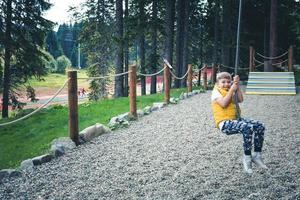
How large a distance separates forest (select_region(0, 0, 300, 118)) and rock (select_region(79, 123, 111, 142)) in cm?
1122

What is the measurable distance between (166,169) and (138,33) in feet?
49.5

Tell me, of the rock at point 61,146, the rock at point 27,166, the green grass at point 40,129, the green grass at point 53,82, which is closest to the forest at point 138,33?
the green grass at point 40,129

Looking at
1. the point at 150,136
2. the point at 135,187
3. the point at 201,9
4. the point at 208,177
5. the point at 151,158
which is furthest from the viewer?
the point at 201,9

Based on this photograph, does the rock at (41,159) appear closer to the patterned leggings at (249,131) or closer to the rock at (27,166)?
the rock at (27,166)

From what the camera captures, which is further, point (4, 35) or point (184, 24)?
point (184, 24)

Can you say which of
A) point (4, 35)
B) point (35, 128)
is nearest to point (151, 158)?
point (35, 128)

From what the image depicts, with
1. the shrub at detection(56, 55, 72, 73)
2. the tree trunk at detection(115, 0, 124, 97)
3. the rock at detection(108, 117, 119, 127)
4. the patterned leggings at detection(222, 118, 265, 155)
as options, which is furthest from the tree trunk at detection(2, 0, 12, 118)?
the shrub at detection(56, 55, 72, 73)

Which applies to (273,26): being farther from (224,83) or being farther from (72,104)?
(224,83)

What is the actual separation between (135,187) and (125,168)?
90 cm

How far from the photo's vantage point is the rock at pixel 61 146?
21.3 feet

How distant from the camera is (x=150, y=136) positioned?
7.90m

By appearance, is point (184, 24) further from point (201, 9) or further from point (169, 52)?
point (201, 9)

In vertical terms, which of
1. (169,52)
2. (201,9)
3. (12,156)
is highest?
(201,9)

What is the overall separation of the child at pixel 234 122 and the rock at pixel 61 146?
9.64ft
